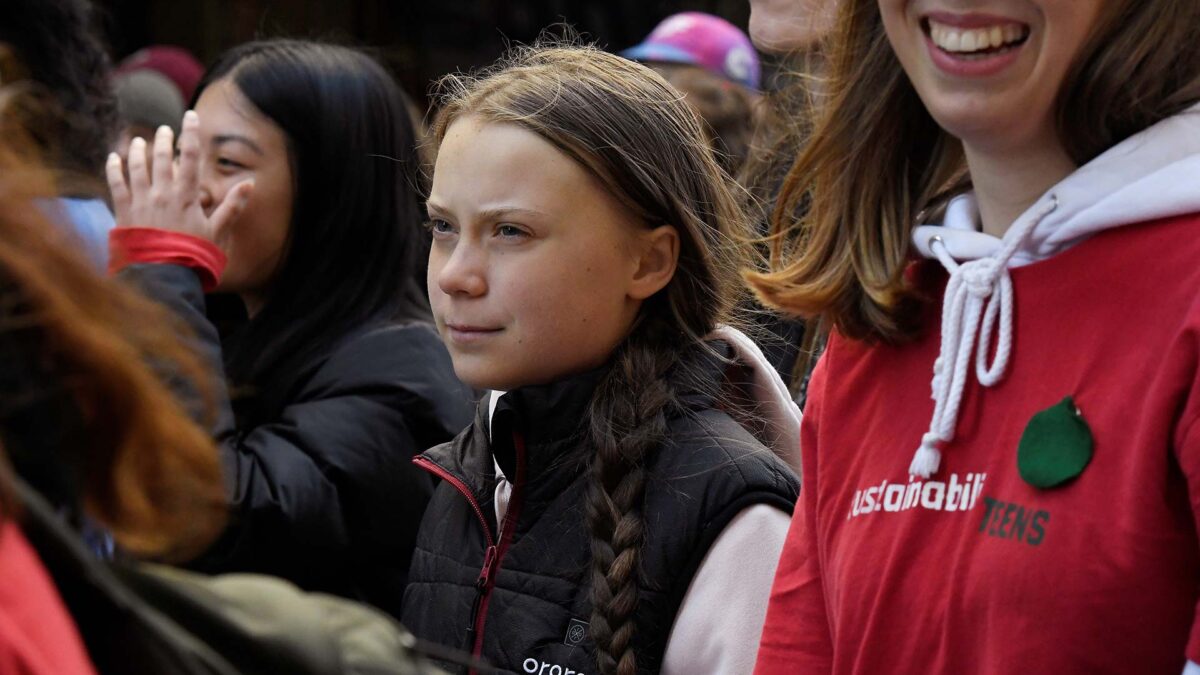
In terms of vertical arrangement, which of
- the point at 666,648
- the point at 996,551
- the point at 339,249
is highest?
the point at 339,249

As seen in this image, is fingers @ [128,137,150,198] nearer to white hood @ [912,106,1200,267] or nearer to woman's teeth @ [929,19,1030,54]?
woman's teeth @ [929,19,1030,54]

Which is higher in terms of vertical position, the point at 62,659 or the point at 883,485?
the point at 883,485

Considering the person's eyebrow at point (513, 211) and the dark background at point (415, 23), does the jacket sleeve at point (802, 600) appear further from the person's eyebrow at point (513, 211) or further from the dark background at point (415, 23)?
the dark background at point (415, 23)

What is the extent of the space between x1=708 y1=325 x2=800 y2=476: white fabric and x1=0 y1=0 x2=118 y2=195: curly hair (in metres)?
1.48

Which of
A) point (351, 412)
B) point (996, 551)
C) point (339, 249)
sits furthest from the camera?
point (339, 249)

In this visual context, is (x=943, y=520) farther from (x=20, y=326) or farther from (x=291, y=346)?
(x=291, y=346)

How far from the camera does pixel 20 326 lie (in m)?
1.09

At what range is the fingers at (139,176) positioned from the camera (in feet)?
10.5

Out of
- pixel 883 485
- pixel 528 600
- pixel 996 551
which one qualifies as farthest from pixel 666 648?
pixel 996 551

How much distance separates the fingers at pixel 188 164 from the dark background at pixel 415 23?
15.2ft

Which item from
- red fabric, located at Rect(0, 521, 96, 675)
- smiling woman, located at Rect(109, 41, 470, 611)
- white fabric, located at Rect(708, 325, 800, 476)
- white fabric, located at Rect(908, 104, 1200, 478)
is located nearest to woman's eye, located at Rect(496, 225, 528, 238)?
white fabric, located at Rect(708, 325, 800, 476)

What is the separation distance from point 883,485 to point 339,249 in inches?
68.3

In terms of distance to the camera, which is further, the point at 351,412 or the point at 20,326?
the point at 351,412

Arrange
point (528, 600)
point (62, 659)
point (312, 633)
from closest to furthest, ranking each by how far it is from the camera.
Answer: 1. point (62, 659)
2. point (312, 633)
3. point (528, 600)
